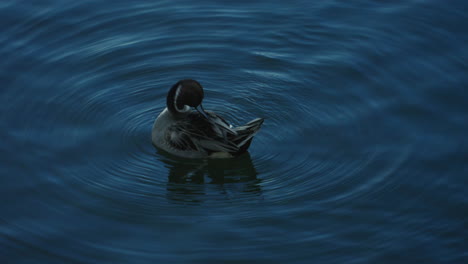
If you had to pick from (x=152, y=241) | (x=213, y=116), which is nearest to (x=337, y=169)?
(x=213, y=116)

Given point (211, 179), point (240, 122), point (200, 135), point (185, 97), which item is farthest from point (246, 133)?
point (240, 122)

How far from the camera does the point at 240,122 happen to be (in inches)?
479

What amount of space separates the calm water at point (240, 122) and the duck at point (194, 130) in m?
0.25

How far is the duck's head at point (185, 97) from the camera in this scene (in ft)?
36.6

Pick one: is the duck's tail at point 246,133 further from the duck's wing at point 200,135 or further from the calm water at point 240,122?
the calm water at point 240,122

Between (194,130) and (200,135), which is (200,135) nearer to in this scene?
(200,135)

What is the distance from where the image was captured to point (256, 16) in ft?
49.0

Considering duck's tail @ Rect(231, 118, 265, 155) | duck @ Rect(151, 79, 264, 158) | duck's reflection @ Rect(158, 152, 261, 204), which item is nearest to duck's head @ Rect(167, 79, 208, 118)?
duck @ Rect(151, 79, 264, 158)

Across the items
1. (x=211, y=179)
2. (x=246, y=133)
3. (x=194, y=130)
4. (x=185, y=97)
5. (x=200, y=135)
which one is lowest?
(x=211, y=179)

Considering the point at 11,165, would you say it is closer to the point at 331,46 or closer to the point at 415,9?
the point at 331,46

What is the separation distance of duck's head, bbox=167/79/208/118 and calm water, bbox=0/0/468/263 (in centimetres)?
85

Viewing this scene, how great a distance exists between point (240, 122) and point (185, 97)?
1.33 meters

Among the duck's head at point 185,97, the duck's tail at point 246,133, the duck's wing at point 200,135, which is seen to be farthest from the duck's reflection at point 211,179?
the duck's head at point 185,97

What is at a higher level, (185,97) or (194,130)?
(185,97)
